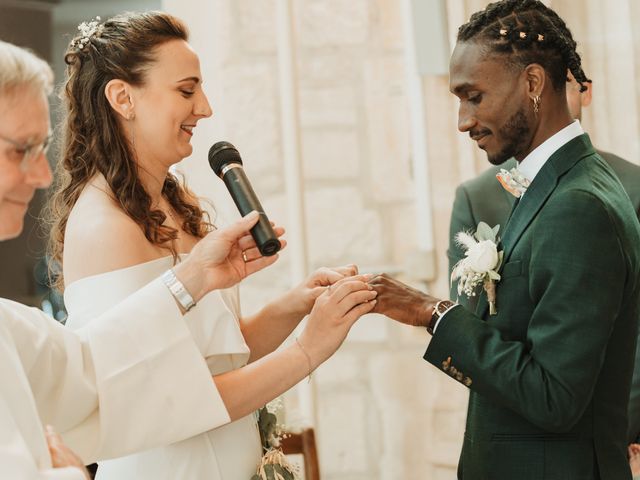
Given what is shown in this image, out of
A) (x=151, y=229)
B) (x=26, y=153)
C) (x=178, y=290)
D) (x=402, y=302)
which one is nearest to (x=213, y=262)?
(x=178, y=290)

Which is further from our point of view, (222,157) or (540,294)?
(222,157)

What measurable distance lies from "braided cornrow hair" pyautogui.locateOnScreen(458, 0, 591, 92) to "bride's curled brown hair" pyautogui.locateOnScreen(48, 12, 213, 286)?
806 mm

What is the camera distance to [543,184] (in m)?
2.15

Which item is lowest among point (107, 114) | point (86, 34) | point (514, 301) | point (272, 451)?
point (272, 451)

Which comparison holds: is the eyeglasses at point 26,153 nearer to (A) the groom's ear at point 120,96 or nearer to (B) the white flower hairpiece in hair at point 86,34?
(A) the groom's ear at point 120,96

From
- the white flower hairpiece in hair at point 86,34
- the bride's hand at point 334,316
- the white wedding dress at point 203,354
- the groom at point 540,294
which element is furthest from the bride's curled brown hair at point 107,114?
the groom at point 540,294

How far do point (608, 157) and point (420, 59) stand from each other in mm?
1250

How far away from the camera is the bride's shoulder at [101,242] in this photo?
222cm

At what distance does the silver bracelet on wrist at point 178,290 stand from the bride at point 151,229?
1cm

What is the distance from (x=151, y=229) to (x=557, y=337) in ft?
3.29

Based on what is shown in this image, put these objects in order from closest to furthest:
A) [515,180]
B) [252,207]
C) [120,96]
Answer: [252,207] < [515,180] < [120,96]

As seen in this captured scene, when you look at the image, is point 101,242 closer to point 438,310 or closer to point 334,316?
point 334,316

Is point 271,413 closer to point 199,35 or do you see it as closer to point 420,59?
point 420,59

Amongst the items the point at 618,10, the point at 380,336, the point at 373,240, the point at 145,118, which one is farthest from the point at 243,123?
the point at 145,118
